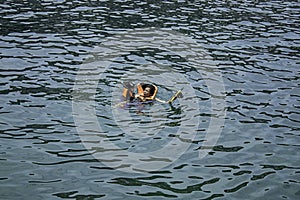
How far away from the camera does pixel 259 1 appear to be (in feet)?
120

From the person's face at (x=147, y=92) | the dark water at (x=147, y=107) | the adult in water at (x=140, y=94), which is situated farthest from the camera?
the person's face at (x=147, y=92)

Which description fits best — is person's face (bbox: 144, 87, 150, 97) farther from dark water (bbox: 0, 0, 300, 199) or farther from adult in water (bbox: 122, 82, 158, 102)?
dark water (bbox: 0, 0, 300, 199)

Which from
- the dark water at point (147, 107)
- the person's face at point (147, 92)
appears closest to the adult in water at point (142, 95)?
the person's face at point (147, 92)

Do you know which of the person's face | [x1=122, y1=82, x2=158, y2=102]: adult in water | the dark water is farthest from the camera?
the person's face

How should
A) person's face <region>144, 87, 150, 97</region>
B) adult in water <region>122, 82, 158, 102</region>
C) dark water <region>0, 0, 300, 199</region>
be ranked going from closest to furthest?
dark water <region>0, 0, 300, 199</region> < adult in water <region>122, 82, 158, 102</region> < person's face <region>144, 87, 150, 97</region>

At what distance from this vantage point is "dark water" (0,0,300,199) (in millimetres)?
13828

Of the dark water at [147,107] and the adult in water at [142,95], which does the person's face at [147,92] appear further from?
the dark water at [147,107]

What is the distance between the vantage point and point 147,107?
60.6ft

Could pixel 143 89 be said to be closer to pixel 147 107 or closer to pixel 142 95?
pixel 142 95

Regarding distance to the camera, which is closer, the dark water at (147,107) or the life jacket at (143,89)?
the dark water at (147,107)

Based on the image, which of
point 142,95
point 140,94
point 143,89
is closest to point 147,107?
point 142,95

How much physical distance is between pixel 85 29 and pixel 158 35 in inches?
166

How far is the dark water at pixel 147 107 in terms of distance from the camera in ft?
45.4

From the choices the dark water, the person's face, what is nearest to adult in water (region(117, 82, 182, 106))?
the person's face
